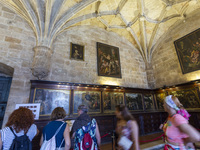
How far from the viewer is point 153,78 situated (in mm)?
9945

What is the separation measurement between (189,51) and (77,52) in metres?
8.01

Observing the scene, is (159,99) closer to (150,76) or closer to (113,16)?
(150,76)

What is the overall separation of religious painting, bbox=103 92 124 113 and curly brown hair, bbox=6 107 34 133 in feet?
17.3

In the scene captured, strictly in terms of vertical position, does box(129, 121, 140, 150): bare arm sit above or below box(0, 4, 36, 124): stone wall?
below

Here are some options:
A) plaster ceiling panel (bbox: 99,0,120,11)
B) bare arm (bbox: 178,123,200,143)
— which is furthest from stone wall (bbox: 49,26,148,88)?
bare arm (bbox: 178,123,200,143)

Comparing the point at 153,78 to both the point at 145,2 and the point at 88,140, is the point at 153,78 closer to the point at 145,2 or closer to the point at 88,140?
the point at 145,2

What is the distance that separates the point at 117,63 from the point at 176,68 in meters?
4.52

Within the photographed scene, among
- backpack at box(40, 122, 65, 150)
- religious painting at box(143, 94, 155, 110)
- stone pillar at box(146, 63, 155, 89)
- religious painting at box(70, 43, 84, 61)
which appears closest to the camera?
backpack at box(40, 122, 65, 150)

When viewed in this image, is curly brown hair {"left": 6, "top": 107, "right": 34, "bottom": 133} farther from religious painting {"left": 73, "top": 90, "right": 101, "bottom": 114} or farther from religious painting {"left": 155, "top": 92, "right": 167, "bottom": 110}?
religious painting {"left": 155, "top": 92, "right": 167, "bottom": 110}

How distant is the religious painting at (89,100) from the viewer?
6.09 m

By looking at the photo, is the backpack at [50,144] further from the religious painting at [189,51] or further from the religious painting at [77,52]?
the religious painting at [189,51]

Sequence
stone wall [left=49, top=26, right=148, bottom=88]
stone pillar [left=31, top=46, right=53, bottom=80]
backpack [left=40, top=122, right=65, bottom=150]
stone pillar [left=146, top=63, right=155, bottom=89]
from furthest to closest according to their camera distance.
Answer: stone pillar [left=146, top=63, right=155, bottom=89] → stone wall [left=49, top=26, right=148, bottom=88] → stone pillar [left=31, top=46, right=53, bottom=80] → backpack [left=40, top=122, right=65, bottom=150]

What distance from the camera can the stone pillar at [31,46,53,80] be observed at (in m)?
5.51

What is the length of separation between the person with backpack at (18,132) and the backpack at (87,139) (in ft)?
2.87
